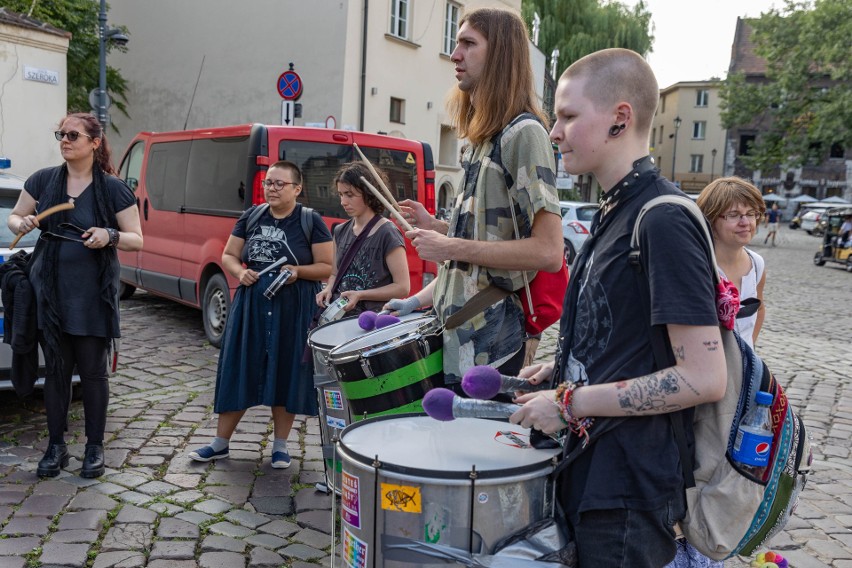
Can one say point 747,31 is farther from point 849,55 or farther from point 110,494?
point 110,494

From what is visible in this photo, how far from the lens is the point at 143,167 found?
31.7 ft

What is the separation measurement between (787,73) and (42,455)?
1498 inches

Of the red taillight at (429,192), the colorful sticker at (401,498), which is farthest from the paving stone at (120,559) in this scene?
the red taillight at (429,192)

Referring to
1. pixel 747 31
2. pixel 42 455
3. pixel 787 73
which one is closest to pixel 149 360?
pixel 42 455

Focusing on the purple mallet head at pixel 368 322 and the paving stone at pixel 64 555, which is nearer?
the purple mallet head at pixel 368 322

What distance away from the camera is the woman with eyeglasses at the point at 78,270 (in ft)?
14.5

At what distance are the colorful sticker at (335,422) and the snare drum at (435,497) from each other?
1.51 m

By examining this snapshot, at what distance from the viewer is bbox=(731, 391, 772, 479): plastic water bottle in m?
1.75

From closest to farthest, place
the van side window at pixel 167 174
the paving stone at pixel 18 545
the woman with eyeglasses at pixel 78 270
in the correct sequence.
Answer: the paving stone at pixel 18 545 < the woman with eyeglasses at pixel 78 270 < the van side window at pixel 167 174

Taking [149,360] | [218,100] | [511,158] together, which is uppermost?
[218,100]

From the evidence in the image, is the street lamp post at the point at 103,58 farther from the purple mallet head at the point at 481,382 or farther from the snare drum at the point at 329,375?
the purple mallet head at the point at 481,382

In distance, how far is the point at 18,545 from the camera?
11.9 ft

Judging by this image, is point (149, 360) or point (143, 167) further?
point (143, 167)

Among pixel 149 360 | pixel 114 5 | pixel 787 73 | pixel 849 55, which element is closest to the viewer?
pixel 149 360
